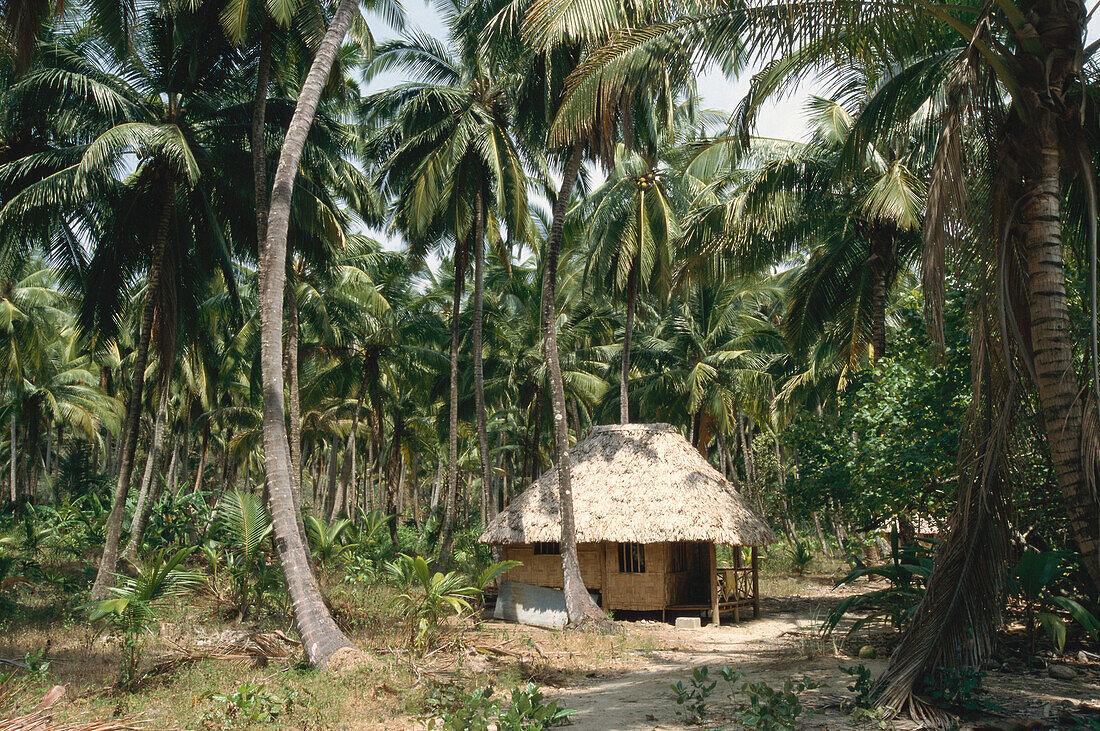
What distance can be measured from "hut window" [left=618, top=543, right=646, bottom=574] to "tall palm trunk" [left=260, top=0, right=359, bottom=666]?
8.18 m

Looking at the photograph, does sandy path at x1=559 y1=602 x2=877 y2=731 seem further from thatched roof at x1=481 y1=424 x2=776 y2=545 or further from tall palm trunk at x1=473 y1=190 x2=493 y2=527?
tall palm trunk at x1=473 y1=190 x2=493 y2=527

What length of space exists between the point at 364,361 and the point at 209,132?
1014 cm

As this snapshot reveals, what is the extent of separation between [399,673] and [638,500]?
8.16 meters

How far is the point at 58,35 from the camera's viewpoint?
1461 cm

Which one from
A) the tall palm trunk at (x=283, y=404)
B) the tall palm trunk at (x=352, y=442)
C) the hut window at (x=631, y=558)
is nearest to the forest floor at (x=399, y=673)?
the tall palm trunk at (x=283, y=404)

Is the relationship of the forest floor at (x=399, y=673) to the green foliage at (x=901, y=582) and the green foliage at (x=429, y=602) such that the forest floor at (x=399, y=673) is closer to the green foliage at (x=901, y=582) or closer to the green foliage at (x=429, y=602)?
the green foliage at (x=429, y=602)

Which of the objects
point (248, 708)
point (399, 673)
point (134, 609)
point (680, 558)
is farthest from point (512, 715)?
point (680, 558)

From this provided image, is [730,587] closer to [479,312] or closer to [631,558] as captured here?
[631,558]

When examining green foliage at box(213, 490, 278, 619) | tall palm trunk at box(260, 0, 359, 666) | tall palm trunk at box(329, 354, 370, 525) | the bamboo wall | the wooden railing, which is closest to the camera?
tall palm trunk at box(260, 0, 359, 666)

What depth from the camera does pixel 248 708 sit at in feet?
22.9

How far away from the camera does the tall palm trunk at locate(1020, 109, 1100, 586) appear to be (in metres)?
5.80

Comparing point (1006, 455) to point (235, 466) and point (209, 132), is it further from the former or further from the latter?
point (235, 466)

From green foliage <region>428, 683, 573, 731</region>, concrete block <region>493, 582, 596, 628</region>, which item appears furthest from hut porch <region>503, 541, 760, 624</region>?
green foliage <region>428, 683, 573, 731</region>

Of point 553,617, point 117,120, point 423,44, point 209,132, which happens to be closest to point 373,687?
point 553,617
